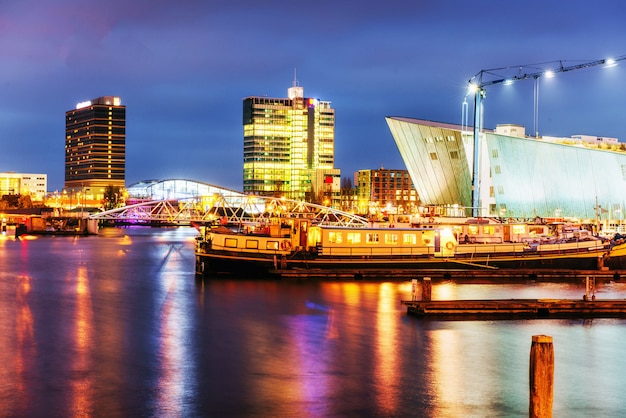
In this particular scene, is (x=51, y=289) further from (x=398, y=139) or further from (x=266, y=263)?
(x=398, y=139)

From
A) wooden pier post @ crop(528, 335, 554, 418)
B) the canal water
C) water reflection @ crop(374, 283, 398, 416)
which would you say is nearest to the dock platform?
the canal water

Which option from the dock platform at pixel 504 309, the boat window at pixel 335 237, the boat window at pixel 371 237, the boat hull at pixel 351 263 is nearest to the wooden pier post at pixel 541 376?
the dock platform at pixel 504 309

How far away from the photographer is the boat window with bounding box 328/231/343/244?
4850cm

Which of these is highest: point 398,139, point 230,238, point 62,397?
point 398,139

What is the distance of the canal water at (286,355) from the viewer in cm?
2119

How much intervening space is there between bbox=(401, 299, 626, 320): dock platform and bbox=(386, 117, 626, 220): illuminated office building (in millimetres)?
61513

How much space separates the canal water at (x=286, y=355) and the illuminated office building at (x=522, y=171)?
187ft

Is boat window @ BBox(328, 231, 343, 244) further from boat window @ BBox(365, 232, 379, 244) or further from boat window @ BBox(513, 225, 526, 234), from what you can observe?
boat window @ BBox(513, 225, 526, 234)

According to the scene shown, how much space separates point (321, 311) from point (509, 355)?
37.4 feet

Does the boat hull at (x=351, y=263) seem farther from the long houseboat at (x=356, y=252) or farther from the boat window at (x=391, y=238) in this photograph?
the boat window at (x=391, y=238)

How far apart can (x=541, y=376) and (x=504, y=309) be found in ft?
63.2

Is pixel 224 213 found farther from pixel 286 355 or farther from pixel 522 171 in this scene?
pixel 286 355

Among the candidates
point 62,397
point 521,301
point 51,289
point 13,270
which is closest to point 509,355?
point 521,301

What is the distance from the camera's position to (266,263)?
158 ft
